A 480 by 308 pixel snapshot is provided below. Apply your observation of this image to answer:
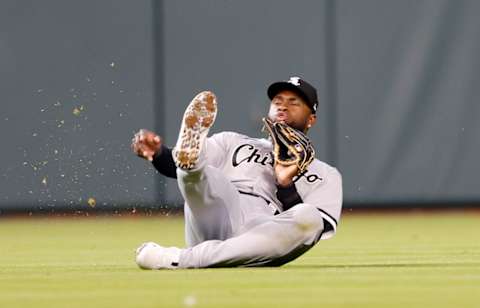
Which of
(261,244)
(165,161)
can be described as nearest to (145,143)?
(165,161)

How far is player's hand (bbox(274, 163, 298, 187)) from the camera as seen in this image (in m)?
6.66

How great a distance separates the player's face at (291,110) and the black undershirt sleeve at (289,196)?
0.42 m

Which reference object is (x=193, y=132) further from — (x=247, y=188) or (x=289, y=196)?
(x=247, y=188)

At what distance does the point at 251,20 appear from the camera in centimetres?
1309

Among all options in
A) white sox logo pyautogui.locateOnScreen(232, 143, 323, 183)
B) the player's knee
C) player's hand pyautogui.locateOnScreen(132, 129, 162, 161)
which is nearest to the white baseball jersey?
white sox logo pyautogui.locateOnScreen(232, 143, 323, 183)

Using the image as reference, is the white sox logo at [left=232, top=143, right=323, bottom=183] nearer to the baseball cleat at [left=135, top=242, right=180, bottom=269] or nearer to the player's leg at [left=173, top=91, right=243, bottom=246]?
the player's leg at [left=173, top=91, right=243, bottom=246]

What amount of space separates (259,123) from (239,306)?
26.9ft

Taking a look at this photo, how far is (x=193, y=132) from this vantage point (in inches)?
244

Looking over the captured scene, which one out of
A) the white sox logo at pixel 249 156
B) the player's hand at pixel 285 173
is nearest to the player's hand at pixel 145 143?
the player's hand at pixel 285 173

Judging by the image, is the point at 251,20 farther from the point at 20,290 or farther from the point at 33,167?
the point at 20,290

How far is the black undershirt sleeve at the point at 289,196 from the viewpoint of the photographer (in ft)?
22.1

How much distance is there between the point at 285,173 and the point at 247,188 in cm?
33

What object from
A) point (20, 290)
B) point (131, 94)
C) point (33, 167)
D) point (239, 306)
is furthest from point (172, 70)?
point (239, 306)

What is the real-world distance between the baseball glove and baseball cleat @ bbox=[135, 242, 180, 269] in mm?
622
